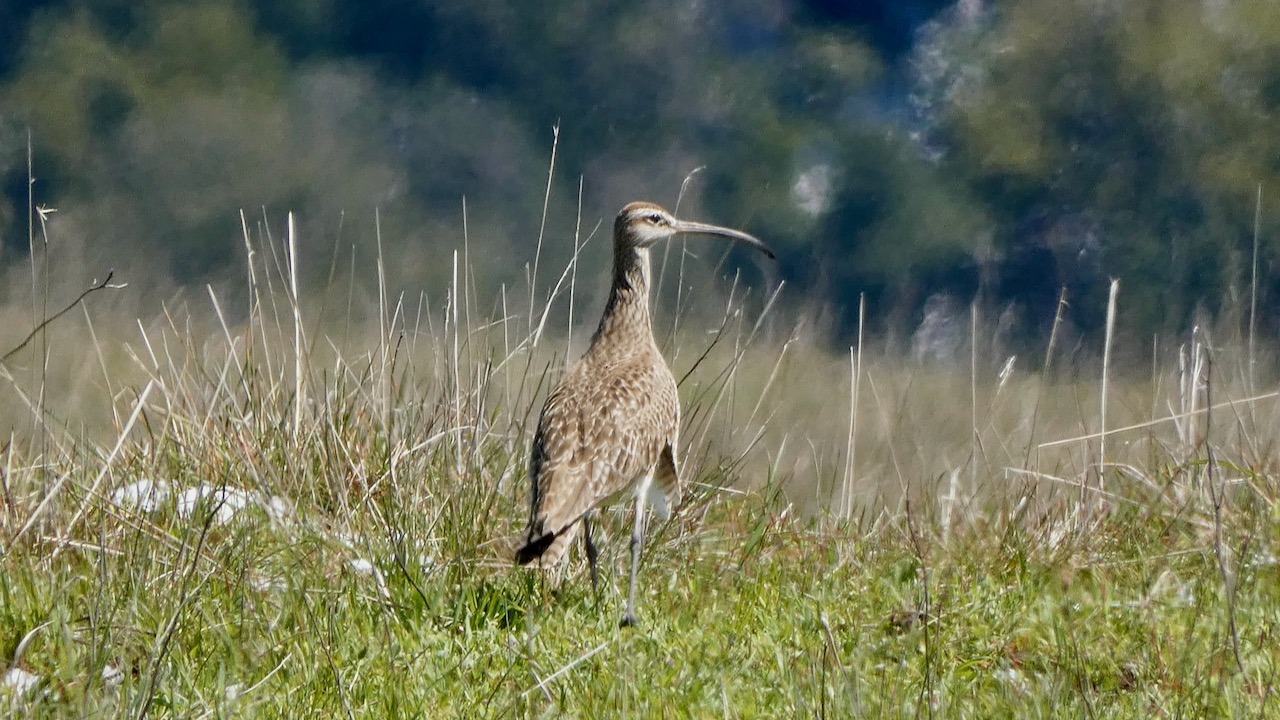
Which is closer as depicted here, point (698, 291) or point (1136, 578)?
point (1136, 578)

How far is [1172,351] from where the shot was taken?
702 cm

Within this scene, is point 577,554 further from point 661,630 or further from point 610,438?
point 661,630

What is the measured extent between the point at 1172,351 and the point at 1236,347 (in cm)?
75

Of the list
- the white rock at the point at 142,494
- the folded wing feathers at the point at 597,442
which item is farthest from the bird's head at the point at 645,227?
the white rock at the point at 142,494

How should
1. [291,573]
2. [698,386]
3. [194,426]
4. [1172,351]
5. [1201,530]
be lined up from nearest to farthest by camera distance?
[291,573], [1201,530], [194,426], [698,386], [1172,351]

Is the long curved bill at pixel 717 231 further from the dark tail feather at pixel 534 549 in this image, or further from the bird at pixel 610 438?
the dark tail feather at pixel 534 549

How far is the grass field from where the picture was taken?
3662 mm

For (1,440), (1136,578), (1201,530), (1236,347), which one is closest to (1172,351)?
(1236,347)

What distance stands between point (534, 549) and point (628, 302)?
1.66 meters

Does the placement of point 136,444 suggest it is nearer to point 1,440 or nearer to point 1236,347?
point 1,440

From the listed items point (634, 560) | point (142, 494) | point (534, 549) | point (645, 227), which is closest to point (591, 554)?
point (534, 549)

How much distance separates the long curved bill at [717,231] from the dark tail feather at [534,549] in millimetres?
1981

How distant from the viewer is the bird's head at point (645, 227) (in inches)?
246

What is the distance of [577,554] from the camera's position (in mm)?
5355
